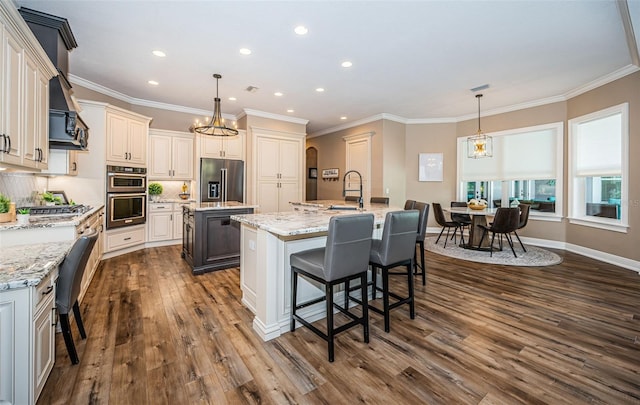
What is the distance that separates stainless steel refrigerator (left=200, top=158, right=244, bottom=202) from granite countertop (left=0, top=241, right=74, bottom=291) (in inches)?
150

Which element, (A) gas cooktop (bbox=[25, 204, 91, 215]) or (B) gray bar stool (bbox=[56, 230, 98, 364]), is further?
(A) gas cooktop (bbox=[25, 204, 91, 215])

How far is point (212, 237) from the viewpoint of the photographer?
13.0ft

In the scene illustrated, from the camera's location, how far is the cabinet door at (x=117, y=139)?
4535 mm

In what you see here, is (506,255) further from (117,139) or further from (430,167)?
(117,139)

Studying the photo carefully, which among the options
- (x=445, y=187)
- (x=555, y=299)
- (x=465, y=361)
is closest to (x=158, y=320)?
(x=465, y=361)

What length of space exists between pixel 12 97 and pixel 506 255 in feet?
20.6

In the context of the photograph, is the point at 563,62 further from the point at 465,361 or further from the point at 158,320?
the point at 158,320

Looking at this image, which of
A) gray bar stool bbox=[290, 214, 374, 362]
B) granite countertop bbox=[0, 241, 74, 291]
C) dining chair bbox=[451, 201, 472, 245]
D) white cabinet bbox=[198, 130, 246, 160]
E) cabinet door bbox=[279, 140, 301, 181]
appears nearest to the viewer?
granite countertop bbox=[0, 241, 74, 291]

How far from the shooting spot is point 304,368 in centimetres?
192

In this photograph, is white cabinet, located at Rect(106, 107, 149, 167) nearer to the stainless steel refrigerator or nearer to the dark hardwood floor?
the stainless steel refrigerator

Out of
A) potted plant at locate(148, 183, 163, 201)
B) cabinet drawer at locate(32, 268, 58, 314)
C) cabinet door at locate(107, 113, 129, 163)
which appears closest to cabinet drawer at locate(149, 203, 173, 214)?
potted plant at locate(148, 183, 163, 201)

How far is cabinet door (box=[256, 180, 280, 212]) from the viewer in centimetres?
635

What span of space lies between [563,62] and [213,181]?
6.03 meters

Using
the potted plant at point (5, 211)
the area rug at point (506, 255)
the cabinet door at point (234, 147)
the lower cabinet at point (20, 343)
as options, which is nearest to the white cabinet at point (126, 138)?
the cabinet door at point (234, 147)
